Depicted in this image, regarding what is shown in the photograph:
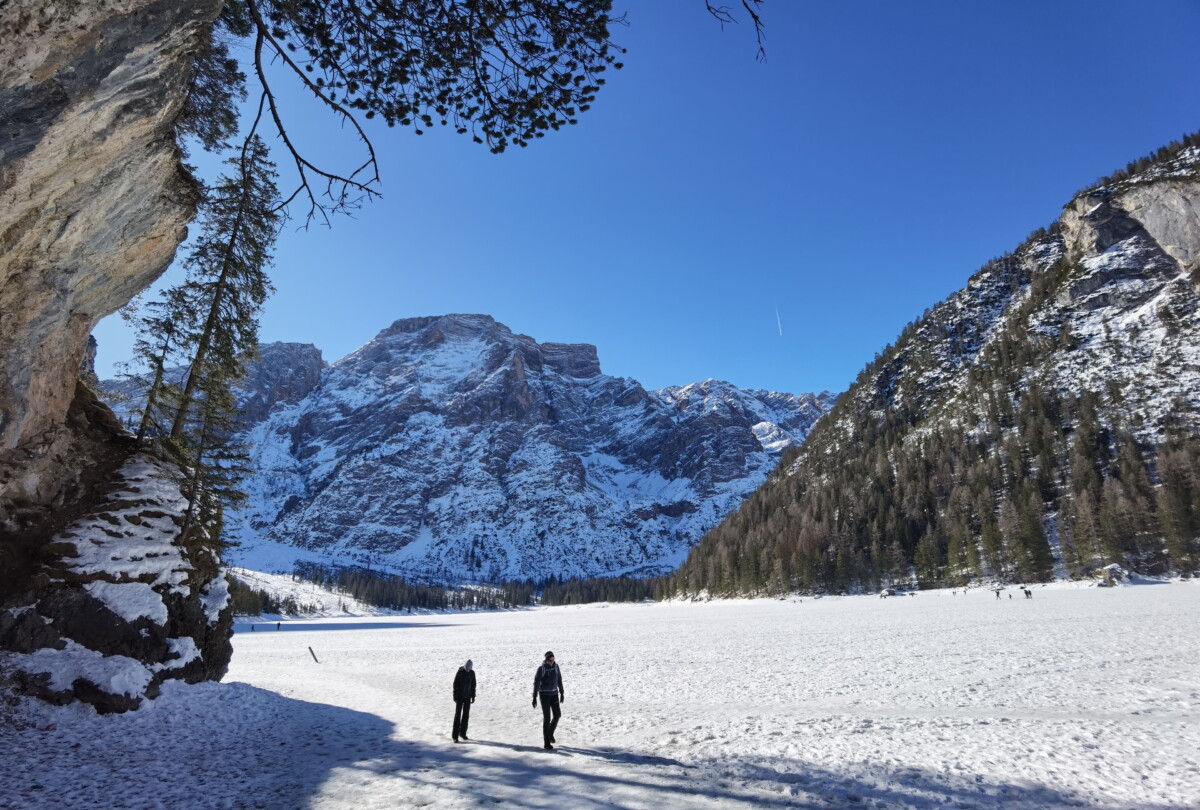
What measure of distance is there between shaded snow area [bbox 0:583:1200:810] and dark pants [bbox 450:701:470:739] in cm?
29

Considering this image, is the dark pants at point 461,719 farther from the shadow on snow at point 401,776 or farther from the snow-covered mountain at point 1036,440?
the snow-covered mountain at point 1036,440

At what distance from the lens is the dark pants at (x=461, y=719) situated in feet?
37.1

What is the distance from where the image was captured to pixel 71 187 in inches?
298

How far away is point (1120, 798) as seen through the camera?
6.84 meters

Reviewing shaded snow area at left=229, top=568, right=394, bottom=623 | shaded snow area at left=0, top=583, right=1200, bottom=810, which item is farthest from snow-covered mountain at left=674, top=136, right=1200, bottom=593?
shaded snow area at left=229, top=568, right=394, bottom=623

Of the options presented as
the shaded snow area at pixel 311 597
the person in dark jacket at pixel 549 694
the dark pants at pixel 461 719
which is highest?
the person in dark jacket at pixel 549 694

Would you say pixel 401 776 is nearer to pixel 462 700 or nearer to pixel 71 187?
pixel 462 700

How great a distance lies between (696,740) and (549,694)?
2.96 metres

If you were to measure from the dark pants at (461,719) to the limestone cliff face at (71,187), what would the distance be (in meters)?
10.2

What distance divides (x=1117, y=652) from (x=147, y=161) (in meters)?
28.1

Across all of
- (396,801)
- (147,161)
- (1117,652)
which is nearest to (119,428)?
(147,161)

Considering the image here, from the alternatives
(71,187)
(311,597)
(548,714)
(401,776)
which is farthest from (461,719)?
(311,597)

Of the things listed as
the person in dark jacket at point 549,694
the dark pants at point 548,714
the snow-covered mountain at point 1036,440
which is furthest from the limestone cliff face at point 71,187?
the snow-covered mountain at point 1036,440

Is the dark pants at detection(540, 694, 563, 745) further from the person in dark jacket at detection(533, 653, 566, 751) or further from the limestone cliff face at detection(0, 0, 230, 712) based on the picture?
the limestone cliff face at detection(0, 0, 230, 712)
